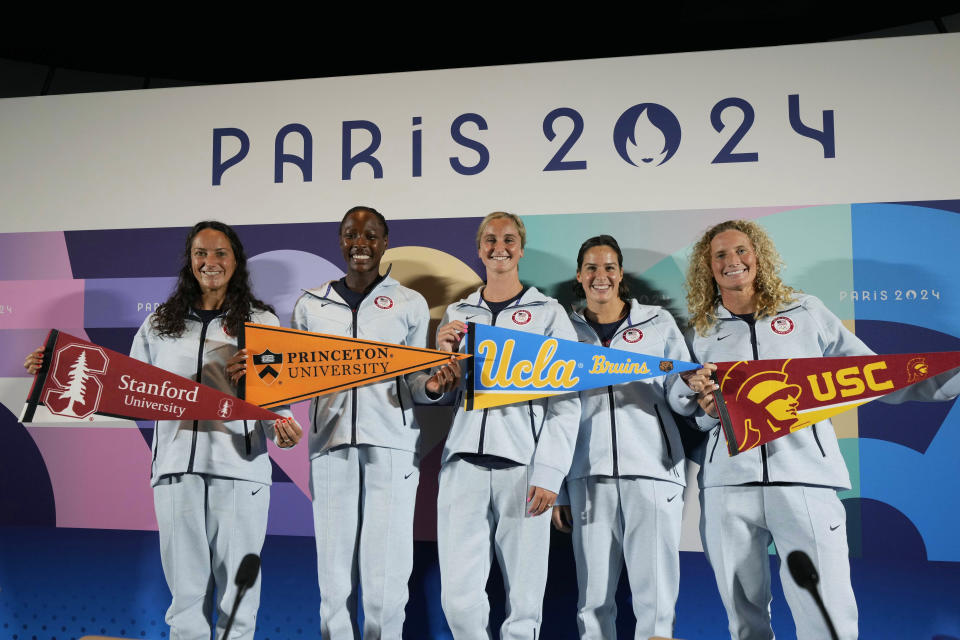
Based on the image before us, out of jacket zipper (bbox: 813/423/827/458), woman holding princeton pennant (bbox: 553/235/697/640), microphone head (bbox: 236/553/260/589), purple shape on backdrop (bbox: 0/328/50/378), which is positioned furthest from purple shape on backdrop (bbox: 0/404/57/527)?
jacket zipper (bbox: 813/423/827/458)

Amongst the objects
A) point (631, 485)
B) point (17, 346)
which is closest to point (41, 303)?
point (17, 346)

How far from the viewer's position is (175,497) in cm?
301

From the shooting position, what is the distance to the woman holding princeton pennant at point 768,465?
2.80m

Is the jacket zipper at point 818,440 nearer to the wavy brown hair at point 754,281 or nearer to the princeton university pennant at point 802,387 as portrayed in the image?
the princeton university pennant at point 802,387

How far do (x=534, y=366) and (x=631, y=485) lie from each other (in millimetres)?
642

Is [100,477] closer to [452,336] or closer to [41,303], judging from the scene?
[41,303]

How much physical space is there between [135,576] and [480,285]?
7.60ft

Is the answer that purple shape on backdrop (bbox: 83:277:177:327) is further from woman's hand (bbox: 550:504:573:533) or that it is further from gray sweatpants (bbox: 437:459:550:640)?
woman's hand (bbox: 550:504:573:533)

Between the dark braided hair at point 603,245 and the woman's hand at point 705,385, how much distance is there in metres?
0.52

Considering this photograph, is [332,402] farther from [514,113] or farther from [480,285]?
[514,113]

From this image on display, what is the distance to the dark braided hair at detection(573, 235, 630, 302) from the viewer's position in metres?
3.16

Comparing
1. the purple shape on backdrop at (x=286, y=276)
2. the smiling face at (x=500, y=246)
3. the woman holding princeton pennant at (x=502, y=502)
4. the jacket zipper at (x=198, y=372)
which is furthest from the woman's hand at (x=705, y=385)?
the jacket zipper at (x=198, y=372)

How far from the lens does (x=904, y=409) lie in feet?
10.5

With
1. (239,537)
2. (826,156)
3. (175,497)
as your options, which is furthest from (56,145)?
(826,156)
